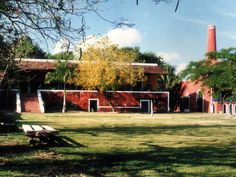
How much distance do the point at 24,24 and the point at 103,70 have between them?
42.2m

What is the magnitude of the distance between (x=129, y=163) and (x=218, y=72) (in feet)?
98.2

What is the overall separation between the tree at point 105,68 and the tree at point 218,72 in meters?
12.6

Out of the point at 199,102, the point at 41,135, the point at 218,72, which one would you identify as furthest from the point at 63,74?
the point at 41,135

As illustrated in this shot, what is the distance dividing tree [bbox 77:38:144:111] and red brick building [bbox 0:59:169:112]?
8.34ft

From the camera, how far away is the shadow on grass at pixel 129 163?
8773mm

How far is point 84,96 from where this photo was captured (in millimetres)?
56188

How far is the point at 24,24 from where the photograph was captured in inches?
385

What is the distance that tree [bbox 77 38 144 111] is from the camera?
51775 mm

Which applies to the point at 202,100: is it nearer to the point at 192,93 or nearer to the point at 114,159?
the point at 192,93

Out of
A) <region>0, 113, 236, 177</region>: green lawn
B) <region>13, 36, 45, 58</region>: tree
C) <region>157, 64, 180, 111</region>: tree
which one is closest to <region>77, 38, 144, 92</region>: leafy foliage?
<region>157, 64, 180, 111</region>: tree

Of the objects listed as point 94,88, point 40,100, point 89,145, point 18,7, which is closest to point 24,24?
point 18,7

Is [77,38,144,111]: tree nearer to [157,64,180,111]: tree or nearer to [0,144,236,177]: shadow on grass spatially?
[157,64,180,111]: tree

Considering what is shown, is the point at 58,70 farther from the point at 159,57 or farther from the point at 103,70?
the point at 159,57

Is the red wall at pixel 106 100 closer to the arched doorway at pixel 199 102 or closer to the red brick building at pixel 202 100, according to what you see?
the red brick building at pixel 202 100
